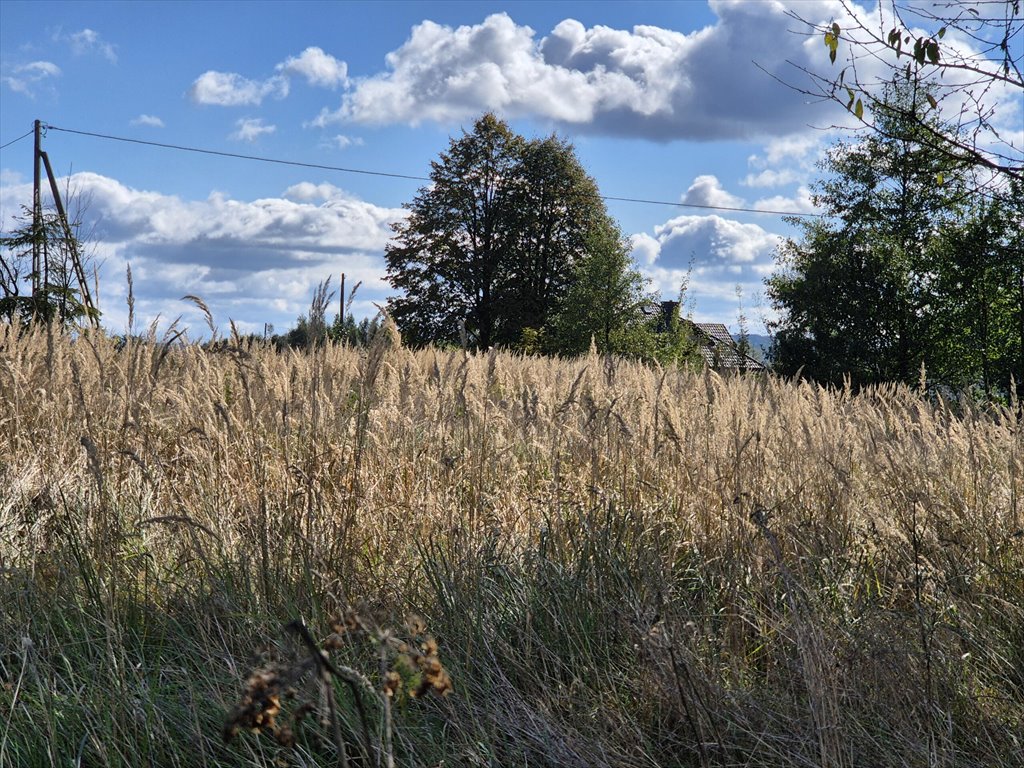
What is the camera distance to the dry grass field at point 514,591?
2.16 m

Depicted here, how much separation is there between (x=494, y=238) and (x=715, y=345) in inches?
614

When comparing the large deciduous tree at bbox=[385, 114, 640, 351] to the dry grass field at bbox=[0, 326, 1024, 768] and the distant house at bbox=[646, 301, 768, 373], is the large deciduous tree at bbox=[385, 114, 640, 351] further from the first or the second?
the dry grass field at bbox=[0, 326, 1024, 768]

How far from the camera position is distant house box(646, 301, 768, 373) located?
763 cm

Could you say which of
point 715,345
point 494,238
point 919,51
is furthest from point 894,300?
point 919,51

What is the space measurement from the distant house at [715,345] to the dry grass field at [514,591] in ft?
6.68

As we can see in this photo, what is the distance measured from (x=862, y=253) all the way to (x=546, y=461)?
75.8ft

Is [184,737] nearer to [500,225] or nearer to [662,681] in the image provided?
[662,681]

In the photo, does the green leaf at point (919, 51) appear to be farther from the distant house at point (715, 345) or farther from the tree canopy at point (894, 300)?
the tree canopy at point (894, 300)

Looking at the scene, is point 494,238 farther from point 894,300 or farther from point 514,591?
point 514,591

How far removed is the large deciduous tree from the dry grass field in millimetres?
28021

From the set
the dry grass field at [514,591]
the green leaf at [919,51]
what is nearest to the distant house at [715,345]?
the dry grass field at [514,591]

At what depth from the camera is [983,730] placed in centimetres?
235

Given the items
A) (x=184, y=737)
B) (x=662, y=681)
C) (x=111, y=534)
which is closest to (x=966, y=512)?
(x=662, y=681)

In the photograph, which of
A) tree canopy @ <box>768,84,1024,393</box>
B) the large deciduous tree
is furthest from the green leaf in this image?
the large deciduous tree
